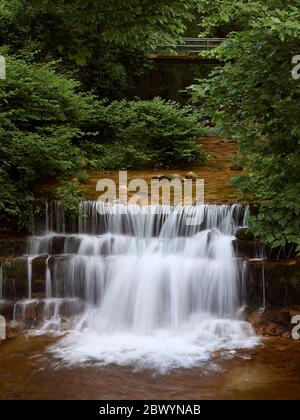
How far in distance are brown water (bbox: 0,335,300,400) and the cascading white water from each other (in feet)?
1.32

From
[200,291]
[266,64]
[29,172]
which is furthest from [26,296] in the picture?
[266,64]

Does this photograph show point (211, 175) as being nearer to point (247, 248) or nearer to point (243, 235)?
point (243, 235)

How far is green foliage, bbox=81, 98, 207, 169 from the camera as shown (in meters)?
11.0

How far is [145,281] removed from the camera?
7164mm

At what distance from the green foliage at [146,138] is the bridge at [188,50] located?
480cm

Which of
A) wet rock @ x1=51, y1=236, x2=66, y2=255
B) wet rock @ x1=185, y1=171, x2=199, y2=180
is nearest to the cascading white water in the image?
wet rock @ x1=51, y1=236, x2=66, y2=255

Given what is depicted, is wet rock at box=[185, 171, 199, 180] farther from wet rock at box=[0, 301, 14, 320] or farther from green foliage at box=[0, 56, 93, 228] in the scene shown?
wet rock at box=[0, 301, 14, 320]

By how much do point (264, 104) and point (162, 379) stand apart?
10.5 ft

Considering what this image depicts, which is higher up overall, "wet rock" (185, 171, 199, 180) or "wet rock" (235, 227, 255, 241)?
"wet rock" (185, 171, 199, 180)

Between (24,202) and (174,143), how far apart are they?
4.68 m

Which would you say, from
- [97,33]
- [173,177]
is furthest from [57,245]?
[97,33]

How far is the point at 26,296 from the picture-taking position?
7.29 meters

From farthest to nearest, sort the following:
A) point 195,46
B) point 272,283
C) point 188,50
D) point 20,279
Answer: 1. point 188,50
2. point 195,46
3. point 20,279
4. point 272,283
